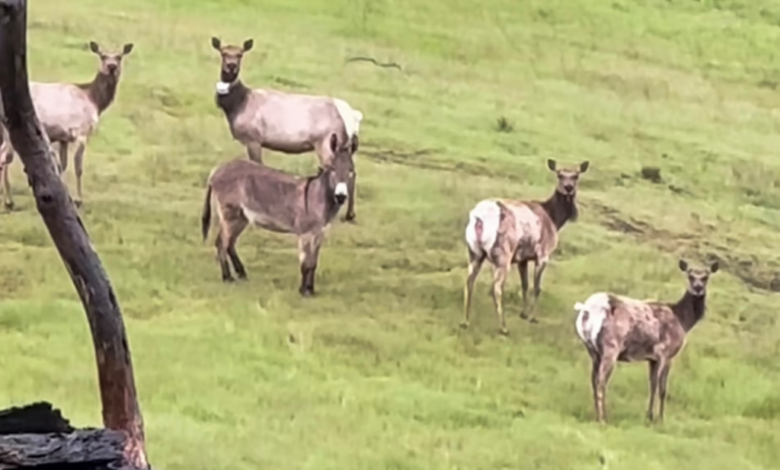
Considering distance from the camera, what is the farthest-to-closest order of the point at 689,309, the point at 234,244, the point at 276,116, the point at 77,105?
1. the point at 276,116
2. the point at 77,105
3. the point at 234,244
4. the point at 689,309

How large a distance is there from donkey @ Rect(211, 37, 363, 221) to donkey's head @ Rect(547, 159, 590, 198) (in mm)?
705

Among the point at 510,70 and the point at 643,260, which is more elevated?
the point at 510,70

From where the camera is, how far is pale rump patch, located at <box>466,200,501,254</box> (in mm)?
5523

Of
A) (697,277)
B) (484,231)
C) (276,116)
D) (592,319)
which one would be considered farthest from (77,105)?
(697,277)

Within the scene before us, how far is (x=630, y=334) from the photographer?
5238mm

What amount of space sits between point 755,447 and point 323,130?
1.94m

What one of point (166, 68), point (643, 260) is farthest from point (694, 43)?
point (166, 68)

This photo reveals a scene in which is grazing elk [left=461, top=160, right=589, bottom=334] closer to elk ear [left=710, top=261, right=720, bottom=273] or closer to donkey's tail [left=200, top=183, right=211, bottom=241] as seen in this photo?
elk ear [left=710, top=261, right=720, bottom=273]

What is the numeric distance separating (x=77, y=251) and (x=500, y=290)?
2060 millimetres

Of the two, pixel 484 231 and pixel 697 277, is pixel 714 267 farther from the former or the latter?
pixel 484 231

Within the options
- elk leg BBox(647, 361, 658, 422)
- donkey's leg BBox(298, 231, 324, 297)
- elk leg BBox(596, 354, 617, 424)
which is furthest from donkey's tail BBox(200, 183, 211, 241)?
elk leg BBox(647, 361, 658, 422)

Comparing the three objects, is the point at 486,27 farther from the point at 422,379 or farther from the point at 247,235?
the point at 422,379

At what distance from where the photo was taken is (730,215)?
5.96 metres

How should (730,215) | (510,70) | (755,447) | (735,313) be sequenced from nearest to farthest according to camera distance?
(755,447) < (735,313) < (730,215) < (510,70)
